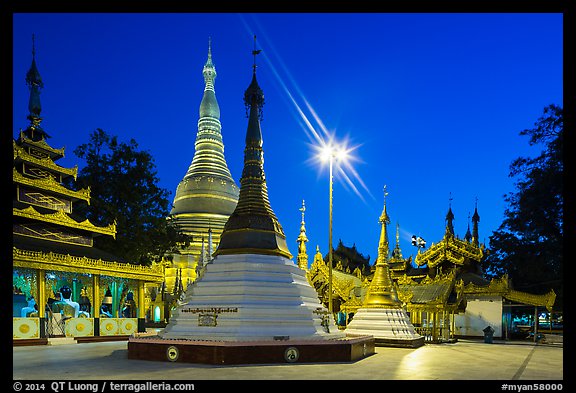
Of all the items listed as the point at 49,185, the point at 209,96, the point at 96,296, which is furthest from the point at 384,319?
the point at 209,96

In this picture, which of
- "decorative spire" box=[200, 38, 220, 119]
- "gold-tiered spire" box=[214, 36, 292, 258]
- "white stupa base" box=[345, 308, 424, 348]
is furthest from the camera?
"decorative spire" box=[200, 38, 220, 119]

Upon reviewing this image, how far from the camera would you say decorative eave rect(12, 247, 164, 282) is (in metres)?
24.0

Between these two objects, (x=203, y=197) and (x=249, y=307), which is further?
(x=203, y=197)

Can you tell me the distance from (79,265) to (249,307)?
48.4 ft

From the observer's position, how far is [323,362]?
48.2 ft

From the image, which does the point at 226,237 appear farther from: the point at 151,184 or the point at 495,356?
the point at 151,184

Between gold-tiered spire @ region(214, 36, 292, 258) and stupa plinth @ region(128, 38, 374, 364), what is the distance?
4 cm

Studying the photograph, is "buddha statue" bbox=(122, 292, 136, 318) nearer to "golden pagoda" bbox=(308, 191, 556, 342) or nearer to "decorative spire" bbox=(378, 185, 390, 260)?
"golden pagoda" bbox=(308, 191, 556, 342)

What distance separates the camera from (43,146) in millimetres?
31281

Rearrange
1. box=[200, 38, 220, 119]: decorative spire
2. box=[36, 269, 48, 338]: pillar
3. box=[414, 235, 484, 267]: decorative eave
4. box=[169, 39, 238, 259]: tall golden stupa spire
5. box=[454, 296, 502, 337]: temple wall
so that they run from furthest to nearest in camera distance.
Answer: box=[200, 38, 220, 119]: decorative spire, box=[169, 39, 238, 259]: tall golden stupa spire, box=[414, 235, 484, 267]: decorative eave, box=[454, 296, 502, 337]: temple wall, box=[36, 269, 48, 338]: pillar

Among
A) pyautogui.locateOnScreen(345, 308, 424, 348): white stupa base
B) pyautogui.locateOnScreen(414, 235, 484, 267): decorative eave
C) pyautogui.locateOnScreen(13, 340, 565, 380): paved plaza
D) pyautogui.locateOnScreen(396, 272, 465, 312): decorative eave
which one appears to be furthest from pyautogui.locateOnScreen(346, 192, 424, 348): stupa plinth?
pyautogui.locateOnScreen(414, 235, 484, 267): decorative eave

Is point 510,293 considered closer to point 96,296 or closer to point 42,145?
point 96,296

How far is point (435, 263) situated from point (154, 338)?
1136 inches

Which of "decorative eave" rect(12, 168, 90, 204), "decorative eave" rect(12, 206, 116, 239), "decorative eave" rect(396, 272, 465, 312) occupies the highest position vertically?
"decorative eave" rect(12, 168, 90, 204)
